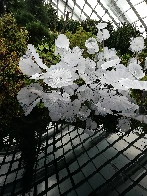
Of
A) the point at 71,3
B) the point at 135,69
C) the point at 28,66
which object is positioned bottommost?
the point at 135,69

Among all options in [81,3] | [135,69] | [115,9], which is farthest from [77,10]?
[135,69]

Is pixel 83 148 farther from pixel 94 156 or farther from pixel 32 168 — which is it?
pixel 32 168

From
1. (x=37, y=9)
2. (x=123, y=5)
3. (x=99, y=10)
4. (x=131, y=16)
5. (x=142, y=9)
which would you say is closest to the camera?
(x=37, y=9)

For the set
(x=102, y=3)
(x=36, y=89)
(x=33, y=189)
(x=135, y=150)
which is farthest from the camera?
(x=102, y=3)

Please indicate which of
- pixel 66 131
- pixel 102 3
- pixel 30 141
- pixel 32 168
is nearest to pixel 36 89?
pixel 32 168

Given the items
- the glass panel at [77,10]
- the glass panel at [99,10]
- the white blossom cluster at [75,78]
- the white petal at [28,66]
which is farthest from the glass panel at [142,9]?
the white petal at [28,66]

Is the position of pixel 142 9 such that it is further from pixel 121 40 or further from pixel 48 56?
pixel 48 56

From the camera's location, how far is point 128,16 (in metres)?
14.7

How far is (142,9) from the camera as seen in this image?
1338 cm

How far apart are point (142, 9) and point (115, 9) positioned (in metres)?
1.84


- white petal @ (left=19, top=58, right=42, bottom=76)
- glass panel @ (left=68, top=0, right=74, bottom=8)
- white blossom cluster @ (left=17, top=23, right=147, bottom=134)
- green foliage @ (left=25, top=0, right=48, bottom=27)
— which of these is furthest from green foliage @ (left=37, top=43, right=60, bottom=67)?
glass panel @ (left=68, top=0, right=74, bottom=8)

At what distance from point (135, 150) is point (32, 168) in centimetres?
58

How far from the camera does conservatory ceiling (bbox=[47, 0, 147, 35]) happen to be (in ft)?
43.5

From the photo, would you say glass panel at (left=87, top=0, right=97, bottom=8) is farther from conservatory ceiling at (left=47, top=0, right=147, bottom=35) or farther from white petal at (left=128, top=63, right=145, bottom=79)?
white petal at (left=128, top=63, right=145, bottom=79)
